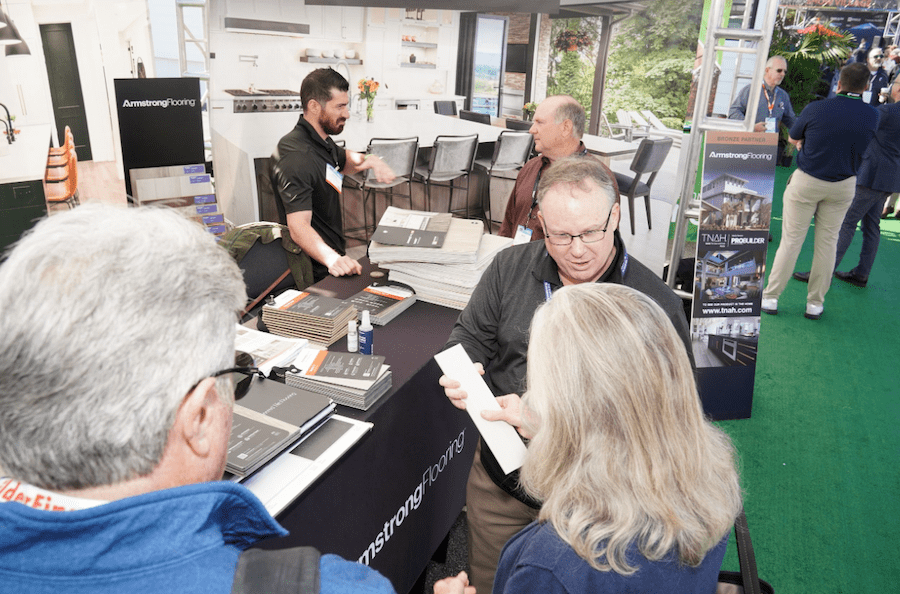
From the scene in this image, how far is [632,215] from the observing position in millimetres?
4250

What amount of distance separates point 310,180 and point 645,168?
2.38 m

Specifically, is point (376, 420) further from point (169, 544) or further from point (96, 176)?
point (96, 176)

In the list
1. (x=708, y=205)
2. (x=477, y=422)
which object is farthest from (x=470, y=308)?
(x=708, y=205)

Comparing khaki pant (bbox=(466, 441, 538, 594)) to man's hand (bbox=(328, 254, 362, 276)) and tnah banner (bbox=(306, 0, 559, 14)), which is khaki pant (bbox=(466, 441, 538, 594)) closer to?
man's hand (bbox=(328, 254, 362, 276))

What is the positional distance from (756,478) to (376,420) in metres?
2.09

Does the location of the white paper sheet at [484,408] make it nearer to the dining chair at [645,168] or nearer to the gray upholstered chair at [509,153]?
the dining chair at [645,168]

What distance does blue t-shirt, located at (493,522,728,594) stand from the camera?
0.92 metres

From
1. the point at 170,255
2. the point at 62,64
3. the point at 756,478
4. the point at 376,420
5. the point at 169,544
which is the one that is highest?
the point at 62,64

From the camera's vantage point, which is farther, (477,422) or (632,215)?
(632,215)

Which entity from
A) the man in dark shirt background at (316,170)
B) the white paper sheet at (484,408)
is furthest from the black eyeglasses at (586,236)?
the man in dark shirt background at (316,170)

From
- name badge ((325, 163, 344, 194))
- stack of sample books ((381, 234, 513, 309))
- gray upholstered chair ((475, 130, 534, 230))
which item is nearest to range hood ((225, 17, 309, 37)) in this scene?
gray upholstered chair ((475, 130, 534, 230))

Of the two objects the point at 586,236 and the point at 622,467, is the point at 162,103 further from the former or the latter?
the point at 622,467

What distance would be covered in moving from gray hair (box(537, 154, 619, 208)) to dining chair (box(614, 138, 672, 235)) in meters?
2.48

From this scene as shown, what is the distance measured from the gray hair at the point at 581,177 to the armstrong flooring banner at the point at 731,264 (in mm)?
1625
